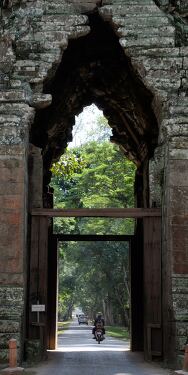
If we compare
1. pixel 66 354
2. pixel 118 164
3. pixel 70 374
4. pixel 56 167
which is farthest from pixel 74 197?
pixel 70 374

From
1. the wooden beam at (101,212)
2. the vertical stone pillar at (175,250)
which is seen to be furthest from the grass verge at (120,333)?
the vertical stone pillar at (175,250)

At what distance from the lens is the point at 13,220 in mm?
12180

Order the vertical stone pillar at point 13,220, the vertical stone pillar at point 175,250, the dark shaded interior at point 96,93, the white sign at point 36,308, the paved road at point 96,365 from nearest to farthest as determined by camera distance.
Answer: the paved road at point 96,365, the vertical stone pillar at point 13,220, the vertical stone pillar at point 175,250, the white sign at point 36,308, the dark shaded interior at point 96,93

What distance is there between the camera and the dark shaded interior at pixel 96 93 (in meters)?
15.6

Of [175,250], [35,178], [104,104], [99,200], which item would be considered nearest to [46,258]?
[35,178]

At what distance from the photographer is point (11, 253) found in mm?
12086

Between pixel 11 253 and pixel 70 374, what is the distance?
9.06 ft

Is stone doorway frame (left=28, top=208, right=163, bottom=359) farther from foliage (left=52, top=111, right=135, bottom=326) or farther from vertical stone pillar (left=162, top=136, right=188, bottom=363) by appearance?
foliage (left=52, top=111, right=135, bottom=326)

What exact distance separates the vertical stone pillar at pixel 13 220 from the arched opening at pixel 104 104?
2.14 metres

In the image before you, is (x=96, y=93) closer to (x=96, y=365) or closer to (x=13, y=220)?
(x=13, y=220)

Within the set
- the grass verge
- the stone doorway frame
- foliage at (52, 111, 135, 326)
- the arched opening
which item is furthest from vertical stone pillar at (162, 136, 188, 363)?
the grass verge

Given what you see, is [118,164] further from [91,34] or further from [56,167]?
[91,34]

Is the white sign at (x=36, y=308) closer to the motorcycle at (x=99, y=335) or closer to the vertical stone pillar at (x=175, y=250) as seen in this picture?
the vertical stone pillar at (x=175, y=250)

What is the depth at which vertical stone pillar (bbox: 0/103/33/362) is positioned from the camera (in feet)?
38.6
